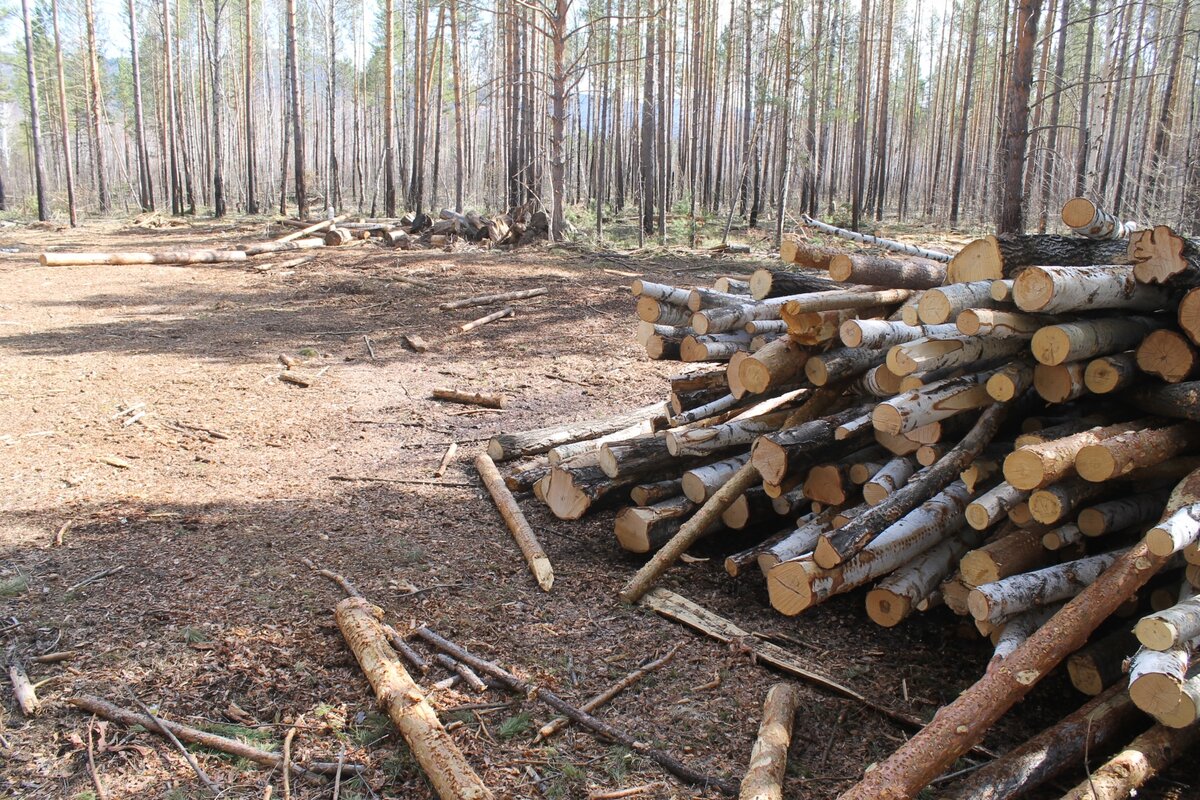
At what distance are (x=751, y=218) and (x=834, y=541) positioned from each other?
22.7 metres

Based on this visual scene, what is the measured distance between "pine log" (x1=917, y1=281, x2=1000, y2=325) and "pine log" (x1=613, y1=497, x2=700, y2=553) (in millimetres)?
1651

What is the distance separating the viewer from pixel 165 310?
446 inches

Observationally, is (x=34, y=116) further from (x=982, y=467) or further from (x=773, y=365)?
(x=982, y=467)

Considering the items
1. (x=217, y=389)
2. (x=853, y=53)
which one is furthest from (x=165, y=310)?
(x=853, y=53)

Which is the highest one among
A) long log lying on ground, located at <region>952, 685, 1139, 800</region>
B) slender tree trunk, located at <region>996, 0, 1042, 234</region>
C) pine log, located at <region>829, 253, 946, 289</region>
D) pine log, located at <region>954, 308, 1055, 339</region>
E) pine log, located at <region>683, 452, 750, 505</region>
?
slender tree trunk, located at <region>996, 0, 1042, 234</region>

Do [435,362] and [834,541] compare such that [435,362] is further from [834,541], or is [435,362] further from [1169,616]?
[1169,616]

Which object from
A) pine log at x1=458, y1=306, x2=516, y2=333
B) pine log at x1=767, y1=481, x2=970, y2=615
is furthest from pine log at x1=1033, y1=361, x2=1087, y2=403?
pine log at x1=458, y1=306, x2=516, y2=333

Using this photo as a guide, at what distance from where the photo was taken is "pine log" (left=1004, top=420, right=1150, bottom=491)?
2.85 m

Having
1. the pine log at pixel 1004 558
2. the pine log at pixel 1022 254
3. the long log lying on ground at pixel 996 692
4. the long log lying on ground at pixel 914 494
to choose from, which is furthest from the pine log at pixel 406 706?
the pine log at pixel 1022 254

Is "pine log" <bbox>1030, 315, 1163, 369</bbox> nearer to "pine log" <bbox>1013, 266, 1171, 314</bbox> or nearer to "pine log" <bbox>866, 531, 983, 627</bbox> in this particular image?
"pine log" <bbox>1013, 266, 1171, 314</bbox>

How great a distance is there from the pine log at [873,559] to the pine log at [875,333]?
2.51 feet

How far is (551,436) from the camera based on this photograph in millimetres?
5965

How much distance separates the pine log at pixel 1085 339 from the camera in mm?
3223

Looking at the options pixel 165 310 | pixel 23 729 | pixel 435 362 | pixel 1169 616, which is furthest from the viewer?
pixel 165 310
